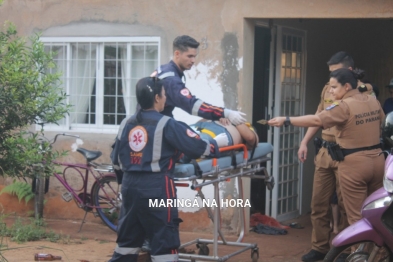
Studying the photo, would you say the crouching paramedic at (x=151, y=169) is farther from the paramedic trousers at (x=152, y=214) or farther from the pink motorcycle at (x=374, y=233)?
the pink motorcycle at (x=374, y=233)

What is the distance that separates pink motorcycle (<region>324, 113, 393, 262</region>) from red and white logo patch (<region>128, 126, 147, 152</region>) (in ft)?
6.00

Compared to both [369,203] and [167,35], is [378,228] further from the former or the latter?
[167,35]

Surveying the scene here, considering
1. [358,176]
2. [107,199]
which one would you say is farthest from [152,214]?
[107,199]

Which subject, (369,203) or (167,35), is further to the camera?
(167,35)

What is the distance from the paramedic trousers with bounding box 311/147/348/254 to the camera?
23.6ft

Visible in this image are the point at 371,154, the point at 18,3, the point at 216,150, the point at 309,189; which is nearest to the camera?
the point at 216,150

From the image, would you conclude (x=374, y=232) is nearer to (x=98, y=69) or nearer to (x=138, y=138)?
(x=138, y=138)

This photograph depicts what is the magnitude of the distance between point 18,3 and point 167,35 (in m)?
2.33

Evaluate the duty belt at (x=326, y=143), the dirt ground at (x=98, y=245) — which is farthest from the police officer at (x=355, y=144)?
the dirt ground at (x=98, y=245)

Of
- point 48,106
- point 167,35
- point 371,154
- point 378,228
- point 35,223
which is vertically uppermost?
point 167,35

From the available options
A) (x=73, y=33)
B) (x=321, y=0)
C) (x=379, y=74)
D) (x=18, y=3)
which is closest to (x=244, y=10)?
(x=321, y=0)

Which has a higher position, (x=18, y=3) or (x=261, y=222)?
(x=18, y=3)

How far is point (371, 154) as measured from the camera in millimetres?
6578

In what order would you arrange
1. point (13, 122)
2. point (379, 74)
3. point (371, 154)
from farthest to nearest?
point (379, 74) < point (371, 154) < point (13, 122)
